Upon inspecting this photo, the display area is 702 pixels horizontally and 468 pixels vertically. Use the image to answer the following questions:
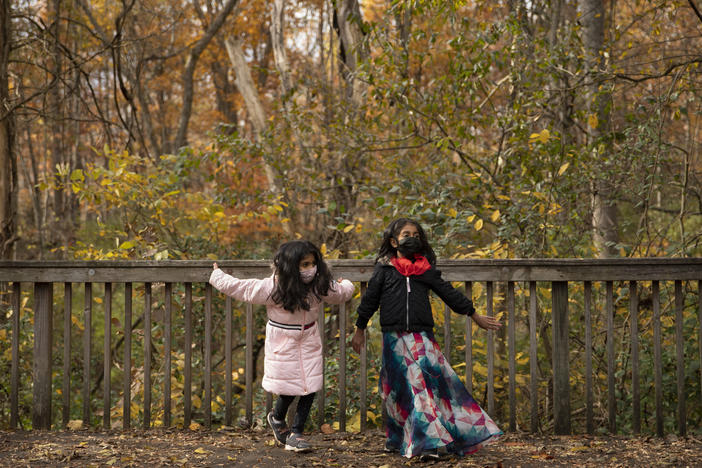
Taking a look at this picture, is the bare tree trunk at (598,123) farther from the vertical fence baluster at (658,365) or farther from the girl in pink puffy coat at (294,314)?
the girl in pink puffy coat at (294,314)

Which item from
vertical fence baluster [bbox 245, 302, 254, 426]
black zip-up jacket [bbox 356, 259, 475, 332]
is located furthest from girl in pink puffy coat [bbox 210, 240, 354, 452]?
vertical fence baluster [bbox 245, 302, 254, 426]

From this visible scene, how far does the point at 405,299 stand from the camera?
3.53 m

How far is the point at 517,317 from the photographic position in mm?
6426

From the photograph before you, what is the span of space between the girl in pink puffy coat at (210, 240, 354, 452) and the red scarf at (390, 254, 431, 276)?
0.30 m

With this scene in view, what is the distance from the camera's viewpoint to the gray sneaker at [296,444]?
3.56 metres

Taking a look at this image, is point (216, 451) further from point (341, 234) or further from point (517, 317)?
point (341, 234)

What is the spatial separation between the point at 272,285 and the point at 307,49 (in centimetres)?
1396

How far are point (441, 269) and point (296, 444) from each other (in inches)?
52.2

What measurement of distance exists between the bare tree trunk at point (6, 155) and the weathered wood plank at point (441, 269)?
2.04 m

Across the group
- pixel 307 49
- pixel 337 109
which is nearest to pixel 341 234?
pixel 337 109

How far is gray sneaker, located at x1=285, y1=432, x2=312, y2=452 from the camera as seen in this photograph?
356 centimetres

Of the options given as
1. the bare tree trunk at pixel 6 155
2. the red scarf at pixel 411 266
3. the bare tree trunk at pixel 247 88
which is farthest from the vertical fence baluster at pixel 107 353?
the bare tree trunk at pixel 247 88

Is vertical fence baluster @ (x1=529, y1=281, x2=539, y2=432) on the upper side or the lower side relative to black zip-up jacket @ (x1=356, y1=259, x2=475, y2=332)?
lower

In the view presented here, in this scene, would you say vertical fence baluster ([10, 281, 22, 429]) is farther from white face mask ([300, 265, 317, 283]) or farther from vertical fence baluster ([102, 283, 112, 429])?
white face mask ([300, 265, 317, 283])
